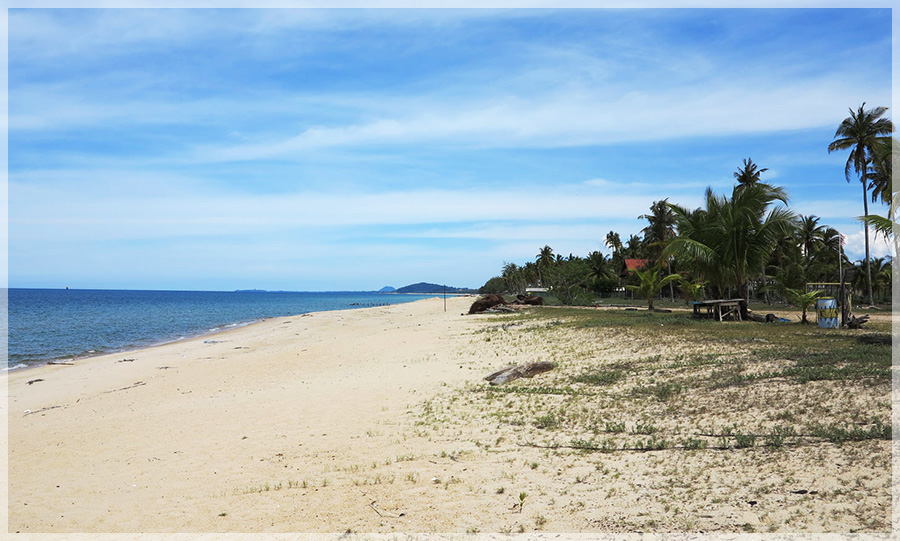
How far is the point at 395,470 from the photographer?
6.41 meters

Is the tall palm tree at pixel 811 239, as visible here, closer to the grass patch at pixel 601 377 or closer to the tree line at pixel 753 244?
the tree line at pixel 753 244

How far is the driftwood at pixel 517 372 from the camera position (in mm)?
10625

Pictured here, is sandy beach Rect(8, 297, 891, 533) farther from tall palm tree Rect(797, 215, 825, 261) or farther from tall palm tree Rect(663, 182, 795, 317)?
tall palm tree Rect(797, 215, 825, 261)

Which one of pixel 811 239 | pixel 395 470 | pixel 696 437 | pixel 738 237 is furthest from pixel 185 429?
pixel 811 239

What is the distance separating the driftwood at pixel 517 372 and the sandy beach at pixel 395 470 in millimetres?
335

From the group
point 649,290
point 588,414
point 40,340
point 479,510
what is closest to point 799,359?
point 588,414

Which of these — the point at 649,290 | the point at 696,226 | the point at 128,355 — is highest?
the point at 696,226

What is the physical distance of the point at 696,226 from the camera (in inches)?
977

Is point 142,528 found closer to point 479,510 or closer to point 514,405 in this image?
point 479,510

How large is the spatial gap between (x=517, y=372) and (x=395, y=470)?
4.87 meters

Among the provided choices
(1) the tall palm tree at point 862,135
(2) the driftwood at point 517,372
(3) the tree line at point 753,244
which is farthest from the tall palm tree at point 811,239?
(2) the driftwood at point 517,372

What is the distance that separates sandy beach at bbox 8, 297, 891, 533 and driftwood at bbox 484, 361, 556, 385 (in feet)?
1.10

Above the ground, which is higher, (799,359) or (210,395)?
(799,359)

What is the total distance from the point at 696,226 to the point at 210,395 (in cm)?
2048
